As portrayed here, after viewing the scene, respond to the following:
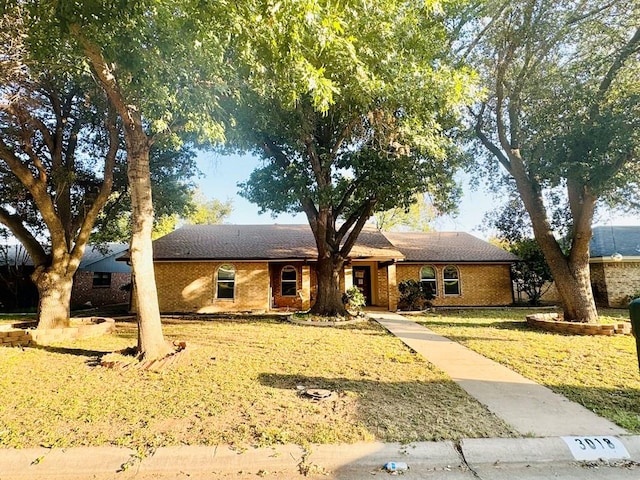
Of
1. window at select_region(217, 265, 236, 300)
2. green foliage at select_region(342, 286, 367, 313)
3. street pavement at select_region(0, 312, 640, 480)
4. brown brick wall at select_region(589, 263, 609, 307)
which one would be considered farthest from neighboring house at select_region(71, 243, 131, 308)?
brown brick wall at select_region(589, 263, 609, 307)

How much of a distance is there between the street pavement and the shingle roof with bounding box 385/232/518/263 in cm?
1477

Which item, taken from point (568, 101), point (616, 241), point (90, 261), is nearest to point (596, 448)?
point (568, 101)

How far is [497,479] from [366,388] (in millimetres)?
2291

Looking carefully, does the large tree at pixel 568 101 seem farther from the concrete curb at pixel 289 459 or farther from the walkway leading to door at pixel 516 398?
the concrete curb at pixel 289 459

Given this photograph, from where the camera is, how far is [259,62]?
19.2 feet

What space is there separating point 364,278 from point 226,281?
7.69 meters

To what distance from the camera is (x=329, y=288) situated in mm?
12984

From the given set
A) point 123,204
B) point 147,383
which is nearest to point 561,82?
point 147,383

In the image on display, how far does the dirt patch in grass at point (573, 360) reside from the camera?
184 inches

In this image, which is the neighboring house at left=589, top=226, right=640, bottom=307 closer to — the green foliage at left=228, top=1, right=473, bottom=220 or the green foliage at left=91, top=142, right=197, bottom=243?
the green foliage at left=228, top=1, right=473, bottom=220

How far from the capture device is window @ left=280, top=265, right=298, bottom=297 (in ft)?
58.6

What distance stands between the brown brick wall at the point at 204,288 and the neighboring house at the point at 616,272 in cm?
1645

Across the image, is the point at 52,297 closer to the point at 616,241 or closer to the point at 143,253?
the point at 143,253

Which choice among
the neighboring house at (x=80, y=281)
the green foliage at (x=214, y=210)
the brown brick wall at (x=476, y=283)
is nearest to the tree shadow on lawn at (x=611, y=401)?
the brown brick wall at (x=476, y=283)
